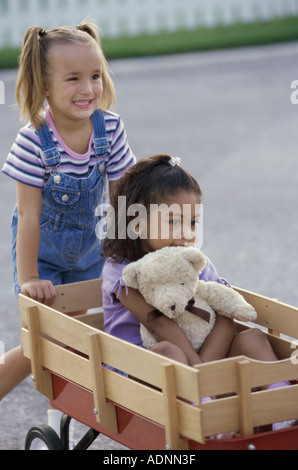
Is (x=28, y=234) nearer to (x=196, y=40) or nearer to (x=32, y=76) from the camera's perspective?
(x=32, y=76)

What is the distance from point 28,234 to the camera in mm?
3014

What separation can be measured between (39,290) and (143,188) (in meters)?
0.53

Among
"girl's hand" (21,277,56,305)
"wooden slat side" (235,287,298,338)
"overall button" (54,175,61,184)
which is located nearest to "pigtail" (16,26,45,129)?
"overall button" (54,175,61,184)

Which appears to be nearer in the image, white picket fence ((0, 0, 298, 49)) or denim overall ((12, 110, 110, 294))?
denim overall ((12, 110, 110, 294))

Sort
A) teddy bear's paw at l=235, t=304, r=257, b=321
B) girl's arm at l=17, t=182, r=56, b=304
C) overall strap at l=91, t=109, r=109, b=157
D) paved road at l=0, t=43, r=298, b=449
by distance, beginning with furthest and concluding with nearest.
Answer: paved road at l=0, t=43, r=298, b=449, overall strap at l=91, t=109, r=109, b=157, girl's arm at l=17, t=182, r=56, b=304, teddy bear's paw at l=235, t=304, r=257, b=321

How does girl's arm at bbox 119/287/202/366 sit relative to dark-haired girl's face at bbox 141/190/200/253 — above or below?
below

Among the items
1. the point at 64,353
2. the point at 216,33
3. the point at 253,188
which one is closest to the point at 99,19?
the point at 216,33

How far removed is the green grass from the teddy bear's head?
32.0ft

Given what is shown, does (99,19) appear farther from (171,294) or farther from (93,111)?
(171,294)

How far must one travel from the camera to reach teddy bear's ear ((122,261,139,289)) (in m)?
2.59

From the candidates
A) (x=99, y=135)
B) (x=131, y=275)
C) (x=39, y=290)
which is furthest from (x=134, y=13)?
(x=131, y=275)

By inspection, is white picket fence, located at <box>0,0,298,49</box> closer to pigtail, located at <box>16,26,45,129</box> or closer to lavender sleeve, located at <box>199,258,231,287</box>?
pigtail, located at <box>16,26,45,129</box>

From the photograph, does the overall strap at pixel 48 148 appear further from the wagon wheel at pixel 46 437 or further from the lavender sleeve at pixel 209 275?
the wagon wheel at pixel 46 437

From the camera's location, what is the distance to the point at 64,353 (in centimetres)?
260
